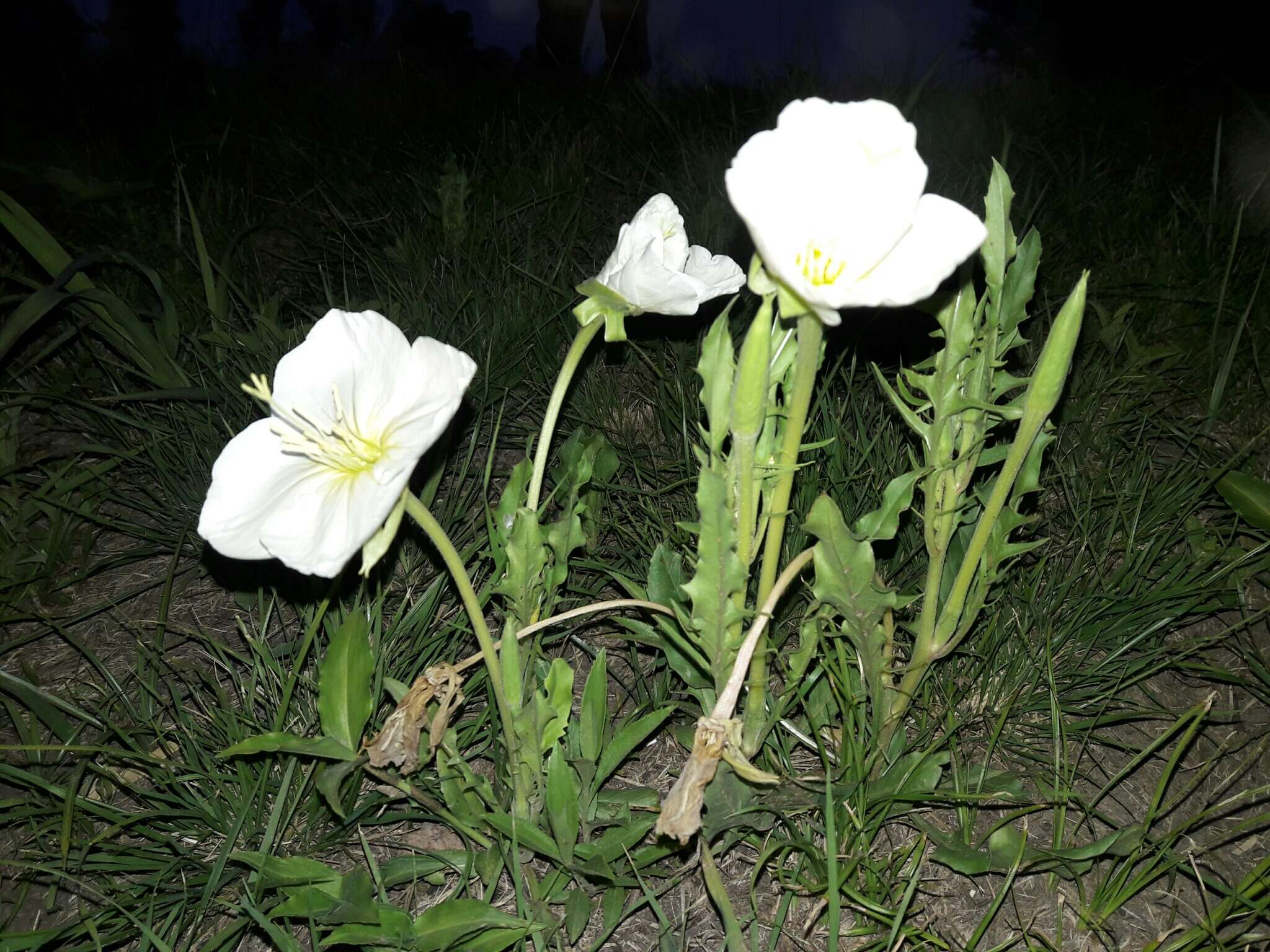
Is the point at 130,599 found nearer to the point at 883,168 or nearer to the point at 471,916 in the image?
the point at 471,916

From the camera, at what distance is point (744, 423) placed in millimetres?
698

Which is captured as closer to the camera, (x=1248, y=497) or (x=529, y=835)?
(x=529, y=835)

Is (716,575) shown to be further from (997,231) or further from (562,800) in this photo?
(997,231)

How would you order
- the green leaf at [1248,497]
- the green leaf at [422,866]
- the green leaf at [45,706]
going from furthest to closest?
the green leaf at [1248,497], the green leaf at [45,706], the green leaf at [422,866]

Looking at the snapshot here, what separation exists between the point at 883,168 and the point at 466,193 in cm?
159

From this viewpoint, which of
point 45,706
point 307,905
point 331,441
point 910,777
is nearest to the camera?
point 331,441

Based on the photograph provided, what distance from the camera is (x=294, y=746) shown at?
870mm

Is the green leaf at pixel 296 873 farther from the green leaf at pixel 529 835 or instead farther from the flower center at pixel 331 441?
the flower center at pixel 331 441

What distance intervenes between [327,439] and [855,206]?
45 centimetres

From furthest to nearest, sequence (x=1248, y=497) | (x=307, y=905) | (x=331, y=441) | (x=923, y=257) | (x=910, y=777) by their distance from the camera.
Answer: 1. (x=1248, y=497)
2. (x=910, y=777)
3. (x=307, y=905)
4. (x=331, y=441)
5. (x=923, y=257)

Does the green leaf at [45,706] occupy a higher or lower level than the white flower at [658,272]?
lower

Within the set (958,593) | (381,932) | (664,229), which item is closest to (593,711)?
(381,932)

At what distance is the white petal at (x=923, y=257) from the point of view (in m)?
0.62

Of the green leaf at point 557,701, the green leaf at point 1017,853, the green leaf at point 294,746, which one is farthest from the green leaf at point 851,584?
the green leaf at point 294,746
